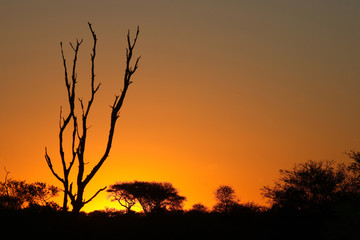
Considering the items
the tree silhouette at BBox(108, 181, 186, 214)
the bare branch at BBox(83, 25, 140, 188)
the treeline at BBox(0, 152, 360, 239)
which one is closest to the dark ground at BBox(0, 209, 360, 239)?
the treeline at BBox(0, 152, 360, 239)

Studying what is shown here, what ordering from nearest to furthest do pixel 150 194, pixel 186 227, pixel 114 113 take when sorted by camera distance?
pixel 114 113, pixel 186 227, pixel 150 194

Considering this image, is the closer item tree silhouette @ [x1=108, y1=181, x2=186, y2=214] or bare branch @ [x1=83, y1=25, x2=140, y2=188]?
bare branch @ [x1=83, y1=25, x2=140, y2=188]

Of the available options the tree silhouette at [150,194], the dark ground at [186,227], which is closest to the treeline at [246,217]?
the dark ground at [186,227]

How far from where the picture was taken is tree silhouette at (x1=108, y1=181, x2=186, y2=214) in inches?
2692

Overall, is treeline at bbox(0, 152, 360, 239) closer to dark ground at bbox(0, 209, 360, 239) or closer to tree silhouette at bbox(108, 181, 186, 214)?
dark ground at bbox(0, 209, 360, 239)

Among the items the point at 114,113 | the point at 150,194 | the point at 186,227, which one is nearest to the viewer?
the point at 114,113

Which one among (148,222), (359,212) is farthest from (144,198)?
(359,212)

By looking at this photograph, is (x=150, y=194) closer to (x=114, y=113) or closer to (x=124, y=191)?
(x=124, y=191)

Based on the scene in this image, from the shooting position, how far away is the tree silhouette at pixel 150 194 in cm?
6838

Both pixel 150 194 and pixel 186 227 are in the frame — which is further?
pixel 150 194

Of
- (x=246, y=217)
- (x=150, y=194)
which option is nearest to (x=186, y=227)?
(x=246, y=217)

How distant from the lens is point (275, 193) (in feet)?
136

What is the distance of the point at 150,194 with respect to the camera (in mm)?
68188

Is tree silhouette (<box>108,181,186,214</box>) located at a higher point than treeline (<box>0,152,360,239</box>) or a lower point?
higher
